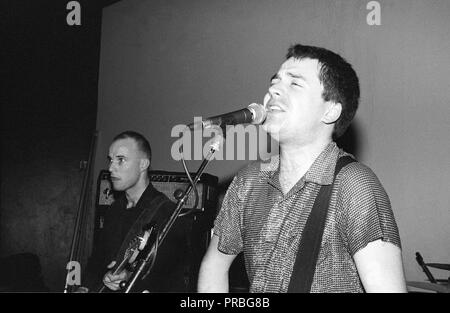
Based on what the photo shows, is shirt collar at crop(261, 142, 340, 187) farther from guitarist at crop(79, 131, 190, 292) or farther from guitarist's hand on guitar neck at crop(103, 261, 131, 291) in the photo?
guitarist's hand on guitar neck at crop(103, 261, 131, 291)

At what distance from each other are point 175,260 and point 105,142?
2.86m

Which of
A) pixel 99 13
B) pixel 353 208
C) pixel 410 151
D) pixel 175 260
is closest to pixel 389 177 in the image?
pixel 410 151

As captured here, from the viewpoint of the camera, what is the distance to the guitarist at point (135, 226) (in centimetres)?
296

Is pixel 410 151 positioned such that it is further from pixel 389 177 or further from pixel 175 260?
pixel 175 260

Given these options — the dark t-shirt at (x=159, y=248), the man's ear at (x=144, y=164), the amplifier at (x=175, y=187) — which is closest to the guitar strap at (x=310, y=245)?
the dark t-shirt at (x=159, y=248)

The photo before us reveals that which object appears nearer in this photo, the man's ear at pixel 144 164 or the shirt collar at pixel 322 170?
the shirt collar at pixel 322 170

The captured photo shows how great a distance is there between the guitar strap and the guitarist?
126cm

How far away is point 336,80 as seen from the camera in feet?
6.13

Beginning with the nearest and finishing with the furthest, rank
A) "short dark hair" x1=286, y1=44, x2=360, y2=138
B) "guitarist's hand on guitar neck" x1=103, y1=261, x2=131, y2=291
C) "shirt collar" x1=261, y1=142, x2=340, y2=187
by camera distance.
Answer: "shirt collar" x1=261, y1=142, x2=340, y2=187, "short dark hair" x1=286, y1=44, x2=360, y2=138, "guitarist's hand on guitar neck" x1=103, y1=261, x2=131, y2=291

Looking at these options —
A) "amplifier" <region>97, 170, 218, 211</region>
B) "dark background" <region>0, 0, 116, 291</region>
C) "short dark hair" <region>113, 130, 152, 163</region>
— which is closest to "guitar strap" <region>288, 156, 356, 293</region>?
"amplifier" <region>97, 170, 218, 211</region>

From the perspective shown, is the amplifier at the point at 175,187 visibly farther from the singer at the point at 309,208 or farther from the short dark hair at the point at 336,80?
the short dark hair at the point at 336,80

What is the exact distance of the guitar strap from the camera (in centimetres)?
155

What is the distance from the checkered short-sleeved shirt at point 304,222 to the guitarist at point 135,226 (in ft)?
3.10

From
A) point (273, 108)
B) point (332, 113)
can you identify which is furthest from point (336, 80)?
point (273, 108)
